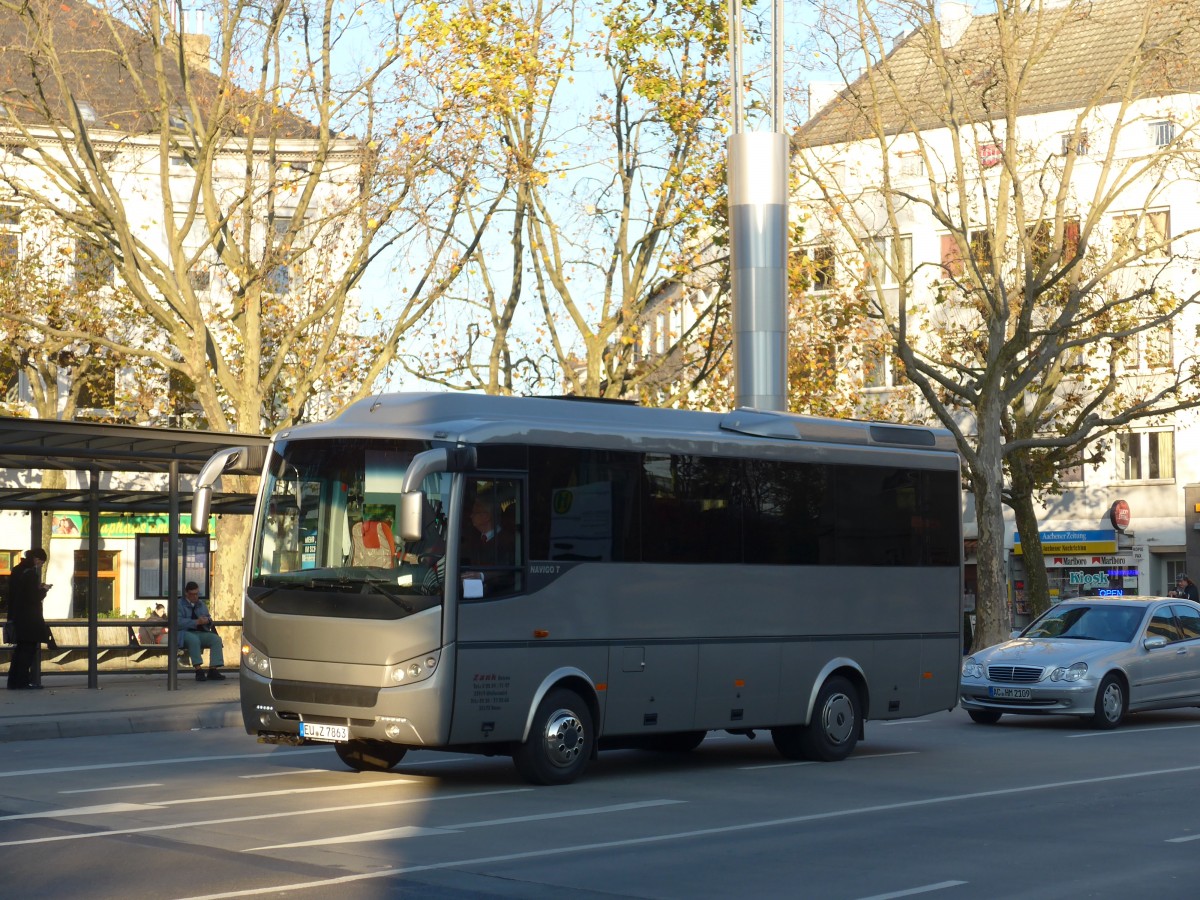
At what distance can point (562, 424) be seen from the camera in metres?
14.4

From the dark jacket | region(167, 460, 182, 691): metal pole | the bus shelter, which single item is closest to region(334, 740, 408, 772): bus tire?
the bus shelter

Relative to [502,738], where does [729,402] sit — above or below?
above

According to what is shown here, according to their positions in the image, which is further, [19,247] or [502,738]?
[19,247]

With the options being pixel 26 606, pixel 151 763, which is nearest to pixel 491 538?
pixel 151 763

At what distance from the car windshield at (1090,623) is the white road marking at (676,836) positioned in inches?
225

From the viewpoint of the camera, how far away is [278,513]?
14.0m

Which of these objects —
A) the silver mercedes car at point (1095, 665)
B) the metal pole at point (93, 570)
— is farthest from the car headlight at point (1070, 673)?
the metal pole at point (93, 570)

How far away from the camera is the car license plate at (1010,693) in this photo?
66.9 feet

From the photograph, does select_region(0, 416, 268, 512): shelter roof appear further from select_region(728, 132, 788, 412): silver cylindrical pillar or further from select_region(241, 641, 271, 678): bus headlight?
select_region(728, 132, 788, 412): silver cylindrical pillar

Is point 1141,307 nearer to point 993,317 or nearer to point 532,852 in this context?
point 993,317

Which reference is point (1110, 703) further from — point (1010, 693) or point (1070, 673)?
point (1010, 693)

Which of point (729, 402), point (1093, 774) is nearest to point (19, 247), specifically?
point (729, 402)

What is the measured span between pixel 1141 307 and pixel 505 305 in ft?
62.2

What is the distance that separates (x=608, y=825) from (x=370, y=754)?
3.79m
